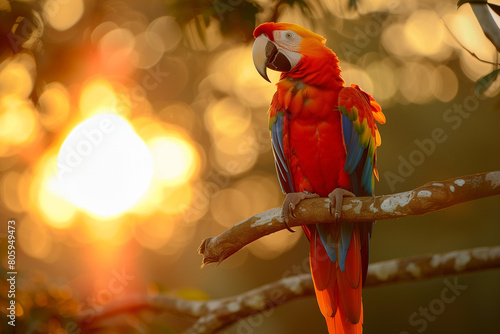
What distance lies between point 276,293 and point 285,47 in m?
1.05

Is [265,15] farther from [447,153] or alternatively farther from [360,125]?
[447,153]

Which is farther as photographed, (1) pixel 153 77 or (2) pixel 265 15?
(1) pixel 153 77

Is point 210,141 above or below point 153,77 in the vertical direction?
below

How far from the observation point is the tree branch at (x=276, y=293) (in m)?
1.78

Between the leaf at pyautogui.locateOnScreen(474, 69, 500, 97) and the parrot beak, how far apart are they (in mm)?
650

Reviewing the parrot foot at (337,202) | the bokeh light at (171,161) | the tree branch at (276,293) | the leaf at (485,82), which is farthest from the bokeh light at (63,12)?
the leaf at (485,82)

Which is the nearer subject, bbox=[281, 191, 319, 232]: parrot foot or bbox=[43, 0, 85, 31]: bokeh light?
bbox=[281, 191, 319, 232]: parrot foot

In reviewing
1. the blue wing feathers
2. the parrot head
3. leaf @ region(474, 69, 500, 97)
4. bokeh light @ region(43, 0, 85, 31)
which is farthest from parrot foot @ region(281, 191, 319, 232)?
bokeh light @ region(43, 0, 85, 31)

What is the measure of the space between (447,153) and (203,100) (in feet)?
5.95

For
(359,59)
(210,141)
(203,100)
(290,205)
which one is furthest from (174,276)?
(290,205)

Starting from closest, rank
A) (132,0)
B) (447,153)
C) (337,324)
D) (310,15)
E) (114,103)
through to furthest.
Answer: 1. (337,324)
2. (310,15)
3. (132,0)
4. (114,103)
5. (447,153)

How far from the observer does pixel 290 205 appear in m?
1.51

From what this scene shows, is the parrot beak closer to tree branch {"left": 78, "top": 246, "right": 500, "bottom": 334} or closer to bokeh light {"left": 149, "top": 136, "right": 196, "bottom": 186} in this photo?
Answer: tree branch {"left": 78, "top": 246, "right": 500, "bottom": 334}

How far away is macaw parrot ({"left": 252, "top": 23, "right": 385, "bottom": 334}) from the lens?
164 centimetres
